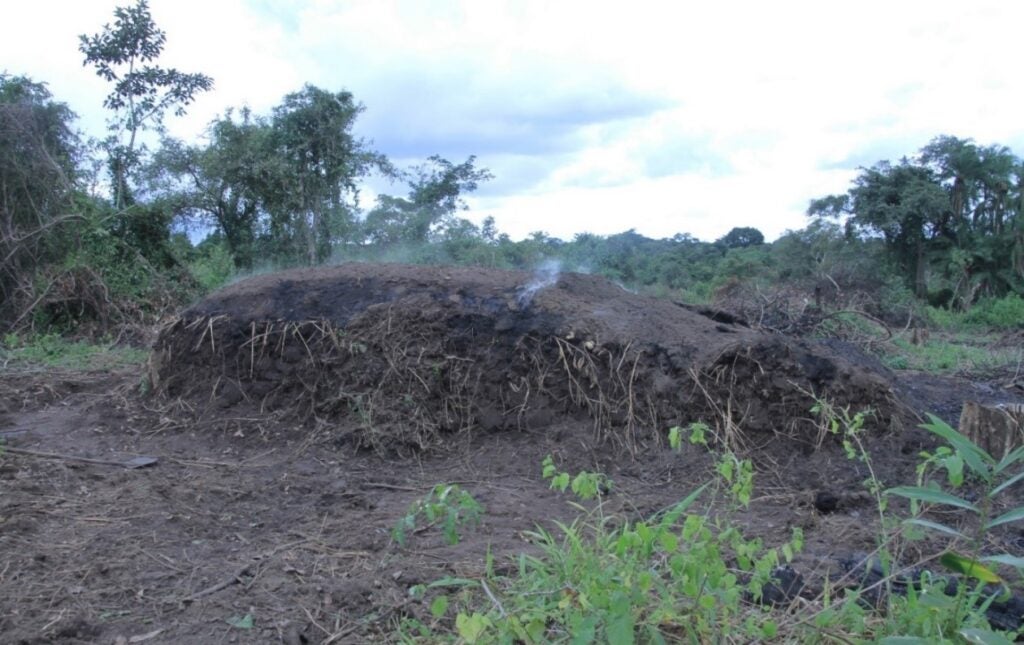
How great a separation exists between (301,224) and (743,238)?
1688 centimetres

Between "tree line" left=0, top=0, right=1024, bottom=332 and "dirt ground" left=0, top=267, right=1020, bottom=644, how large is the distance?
11.7 ft

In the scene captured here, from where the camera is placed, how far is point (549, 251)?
13680mm

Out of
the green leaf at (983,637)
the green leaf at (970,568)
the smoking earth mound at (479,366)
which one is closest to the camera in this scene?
the green leaf at (983,637)

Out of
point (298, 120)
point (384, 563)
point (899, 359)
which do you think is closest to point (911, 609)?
point (384, 563)

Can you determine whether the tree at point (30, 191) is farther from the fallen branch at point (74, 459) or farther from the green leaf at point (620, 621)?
the green leaf at point (620, 621)

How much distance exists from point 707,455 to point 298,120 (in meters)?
12.9

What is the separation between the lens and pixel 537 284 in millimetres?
6449

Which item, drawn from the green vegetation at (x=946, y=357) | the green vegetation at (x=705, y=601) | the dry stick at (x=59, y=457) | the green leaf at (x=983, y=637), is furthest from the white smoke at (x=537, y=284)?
the green vegetation at (x=946, y=357)

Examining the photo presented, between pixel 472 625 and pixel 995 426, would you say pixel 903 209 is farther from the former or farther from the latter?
pixel 472 625

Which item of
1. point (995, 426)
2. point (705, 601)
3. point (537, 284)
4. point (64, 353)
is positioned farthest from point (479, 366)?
point (64, 353)

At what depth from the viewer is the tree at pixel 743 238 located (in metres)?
27.9

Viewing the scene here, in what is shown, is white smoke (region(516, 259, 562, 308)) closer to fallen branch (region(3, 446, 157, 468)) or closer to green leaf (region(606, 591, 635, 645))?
fallen branch (region(3, 446, 157, 468))

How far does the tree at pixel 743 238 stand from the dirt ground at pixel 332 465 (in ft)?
69.1

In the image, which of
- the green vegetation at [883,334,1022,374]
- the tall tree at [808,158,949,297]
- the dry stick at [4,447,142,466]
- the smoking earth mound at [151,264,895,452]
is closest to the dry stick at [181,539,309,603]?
the smoking earth mound at [151,264,895,452]
